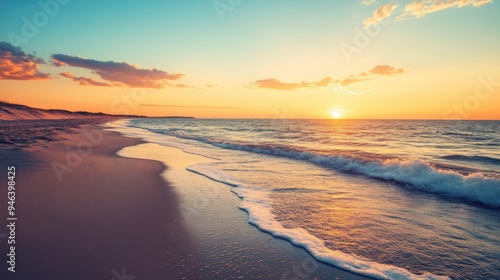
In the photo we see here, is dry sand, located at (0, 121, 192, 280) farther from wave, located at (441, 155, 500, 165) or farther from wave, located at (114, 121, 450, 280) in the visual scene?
wave, located at (441, 155, 500, 165)

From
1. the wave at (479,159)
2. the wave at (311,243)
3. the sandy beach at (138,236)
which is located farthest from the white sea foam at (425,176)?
the sandy beach at (138,236)

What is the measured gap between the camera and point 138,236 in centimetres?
512

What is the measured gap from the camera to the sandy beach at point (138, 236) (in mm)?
4027

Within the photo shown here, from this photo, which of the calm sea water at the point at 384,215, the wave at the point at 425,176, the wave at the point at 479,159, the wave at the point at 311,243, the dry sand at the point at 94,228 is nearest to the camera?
the dry sand at the point at 94,228

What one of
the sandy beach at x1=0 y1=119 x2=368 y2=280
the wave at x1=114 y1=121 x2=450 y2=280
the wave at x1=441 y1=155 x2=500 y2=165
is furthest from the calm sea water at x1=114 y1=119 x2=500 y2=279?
the wave at x1=441 y1=155 x2=500 y2=165

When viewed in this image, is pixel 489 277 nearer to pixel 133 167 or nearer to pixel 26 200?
pixel 26 200

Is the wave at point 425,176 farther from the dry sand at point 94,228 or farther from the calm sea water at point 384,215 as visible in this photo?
the dry sand at point 94,228

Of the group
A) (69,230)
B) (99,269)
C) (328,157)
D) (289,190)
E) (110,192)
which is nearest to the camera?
(99,269)

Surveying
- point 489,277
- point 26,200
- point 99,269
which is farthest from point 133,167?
point 489,277

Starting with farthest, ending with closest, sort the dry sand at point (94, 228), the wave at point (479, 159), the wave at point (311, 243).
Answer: the wave at point (479, 159) → the wave at point (311, 243) → the dry sand at point (94, 228)

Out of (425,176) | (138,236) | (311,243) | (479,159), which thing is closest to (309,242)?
(311,243)

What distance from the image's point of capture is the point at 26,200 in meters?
6.62

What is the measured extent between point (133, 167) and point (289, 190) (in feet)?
24.4

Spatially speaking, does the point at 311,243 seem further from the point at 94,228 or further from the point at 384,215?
the point at 94,228
